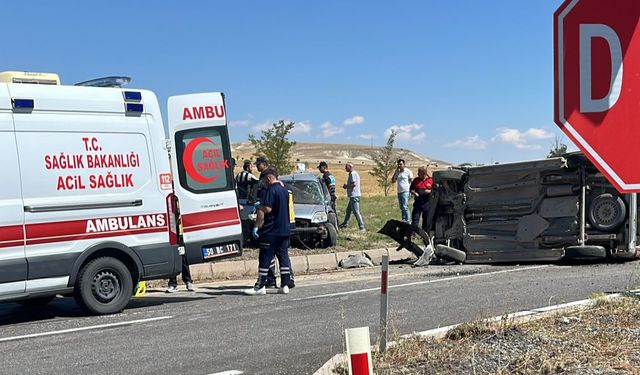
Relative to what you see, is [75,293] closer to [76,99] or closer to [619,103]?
[76,99]

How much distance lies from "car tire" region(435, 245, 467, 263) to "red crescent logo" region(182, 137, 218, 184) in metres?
5.01

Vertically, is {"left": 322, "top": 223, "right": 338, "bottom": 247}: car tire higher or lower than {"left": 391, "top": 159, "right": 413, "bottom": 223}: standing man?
lower

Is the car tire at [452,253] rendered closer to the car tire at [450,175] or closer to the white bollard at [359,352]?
the car tire at [450,175]

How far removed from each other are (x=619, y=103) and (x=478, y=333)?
319 cm

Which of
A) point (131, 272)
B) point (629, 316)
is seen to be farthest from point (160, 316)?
point (629, 316)

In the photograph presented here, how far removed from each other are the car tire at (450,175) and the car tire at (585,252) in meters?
2.37

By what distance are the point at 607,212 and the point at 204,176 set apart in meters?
6.60

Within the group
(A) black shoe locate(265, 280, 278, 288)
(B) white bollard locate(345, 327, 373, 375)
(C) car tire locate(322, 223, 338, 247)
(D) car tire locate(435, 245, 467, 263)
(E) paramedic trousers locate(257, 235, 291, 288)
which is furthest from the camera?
(C) car tire locate(322, 223, 338, 247)

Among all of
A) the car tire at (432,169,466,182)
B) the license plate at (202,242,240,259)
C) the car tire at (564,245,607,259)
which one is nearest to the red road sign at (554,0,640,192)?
the license plate at (202,242,240,259)

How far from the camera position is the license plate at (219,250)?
9664 millimetres

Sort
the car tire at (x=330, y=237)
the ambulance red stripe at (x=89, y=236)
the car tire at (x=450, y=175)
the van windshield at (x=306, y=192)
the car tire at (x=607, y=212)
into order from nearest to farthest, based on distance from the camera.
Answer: the ambulance red stripe at (x=89, y=236)
the car tire at (x=607, y=212)
the car tire at (x=450, y=175)
the car tire at (x=330, y=237)
the van windshield at (x=306, y=192)

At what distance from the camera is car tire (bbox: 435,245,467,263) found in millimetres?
12836

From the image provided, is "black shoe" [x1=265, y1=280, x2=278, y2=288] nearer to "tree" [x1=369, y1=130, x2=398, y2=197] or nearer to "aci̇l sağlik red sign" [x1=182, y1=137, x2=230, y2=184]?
"aci̇l sağlik red sign" [x1=182, y1=137, x2=230, y2=184]

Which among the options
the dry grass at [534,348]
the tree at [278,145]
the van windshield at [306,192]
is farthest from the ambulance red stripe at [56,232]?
the tree at [278,145]
